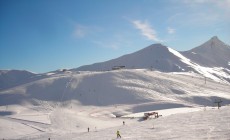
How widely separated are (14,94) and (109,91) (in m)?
46.2

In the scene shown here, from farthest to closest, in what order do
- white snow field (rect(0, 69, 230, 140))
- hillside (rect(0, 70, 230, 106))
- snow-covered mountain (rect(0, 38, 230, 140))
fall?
hillside (rect(0, 70, 230, 106)) < snow-covered mountain (rect(0, 38, 230, 140)) < white snow field (rect(0, 69, 230, 140))

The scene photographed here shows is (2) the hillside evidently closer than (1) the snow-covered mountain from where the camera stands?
No

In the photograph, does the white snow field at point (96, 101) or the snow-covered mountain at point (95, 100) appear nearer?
the white snow field at point (96, 101)

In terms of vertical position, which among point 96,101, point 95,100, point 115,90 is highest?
point 115,90

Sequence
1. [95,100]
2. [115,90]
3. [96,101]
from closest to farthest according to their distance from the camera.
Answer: [96,101] → [95,100] → [115,90]

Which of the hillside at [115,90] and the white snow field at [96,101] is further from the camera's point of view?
the hillside at [115,90]

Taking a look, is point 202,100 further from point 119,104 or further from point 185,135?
point 185,135

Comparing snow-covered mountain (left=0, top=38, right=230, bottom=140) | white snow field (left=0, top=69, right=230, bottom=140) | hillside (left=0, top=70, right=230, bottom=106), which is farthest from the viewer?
hillside (left=0, top=70, right=230, bottom=106)

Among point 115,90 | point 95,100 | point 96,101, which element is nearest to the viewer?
point 96,101

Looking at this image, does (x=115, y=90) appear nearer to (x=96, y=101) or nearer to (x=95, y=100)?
(x=95, y=100)

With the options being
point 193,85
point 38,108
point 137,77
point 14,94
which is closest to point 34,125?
point 38,108

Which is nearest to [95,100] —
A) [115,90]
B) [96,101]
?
[96,101]

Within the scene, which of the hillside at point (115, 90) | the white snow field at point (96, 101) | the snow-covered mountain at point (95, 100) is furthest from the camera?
the hillside at point (115, 90)

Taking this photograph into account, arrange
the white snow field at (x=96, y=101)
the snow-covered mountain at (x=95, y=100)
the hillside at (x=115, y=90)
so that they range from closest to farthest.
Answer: the white snow field at (x=96, y=101) → the snow-covered mountain at (x=95, y=100) → the hillside at (x=115, y=90)
